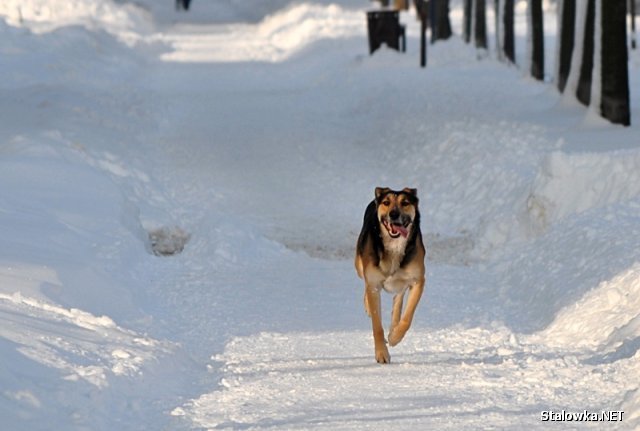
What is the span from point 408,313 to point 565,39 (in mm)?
16267

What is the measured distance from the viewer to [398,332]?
947 centimetres

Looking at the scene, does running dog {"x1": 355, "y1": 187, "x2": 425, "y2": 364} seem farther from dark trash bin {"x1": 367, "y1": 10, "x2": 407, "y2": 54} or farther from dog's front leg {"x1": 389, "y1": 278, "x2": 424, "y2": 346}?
dark trash bin {"x1": 367, "y1": 10, "x2": 407, "y2": 54}

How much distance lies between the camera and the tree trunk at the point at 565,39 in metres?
24.3

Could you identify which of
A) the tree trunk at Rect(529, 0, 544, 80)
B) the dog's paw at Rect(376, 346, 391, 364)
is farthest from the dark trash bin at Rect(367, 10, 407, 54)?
the dog's paw at Rect(376, 346, 391, 364)

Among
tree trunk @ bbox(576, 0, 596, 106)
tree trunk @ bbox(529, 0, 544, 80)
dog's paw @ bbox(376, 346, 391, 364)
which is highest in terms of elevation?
dog's paw @ bbox(376, 346, 391, 364)

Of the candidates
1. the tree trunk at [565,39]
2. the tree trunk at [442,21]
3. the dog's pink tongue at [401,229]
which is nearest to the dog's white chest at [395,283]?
the dog's pink tongue at [401,229]

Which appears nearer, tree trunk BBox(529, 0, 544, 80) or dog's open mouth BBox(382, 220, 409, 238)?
dog's open mouth BBox(382, 220, 409, 238)

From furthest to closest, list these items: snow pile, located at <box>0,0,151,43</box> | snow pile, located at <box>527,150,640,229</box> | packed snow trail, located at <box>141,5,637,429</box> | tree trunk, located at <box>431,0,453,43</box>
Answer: snow pile, located at <box>0,0,151,43</box>, tree trunk, located at <box>431,0,453,43</box>, snow pile, located at <box>527,150,640,229</box>, packed snow trail, located at <box>141,5,637,429</box>

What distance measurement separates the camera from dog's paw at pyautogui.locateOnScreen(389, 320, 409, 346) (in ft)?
31.0

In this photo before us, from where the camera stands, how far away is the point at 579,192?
1397cm

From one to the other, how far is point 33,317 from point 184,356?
1.12 metres

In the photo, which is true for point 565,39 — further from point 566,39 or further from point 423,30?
point 423,30

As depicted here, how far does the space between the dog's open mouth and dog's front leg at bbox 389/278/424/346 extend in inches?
17.8

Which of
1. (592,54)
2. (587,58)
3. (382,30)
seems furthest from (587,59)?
(382,30)
